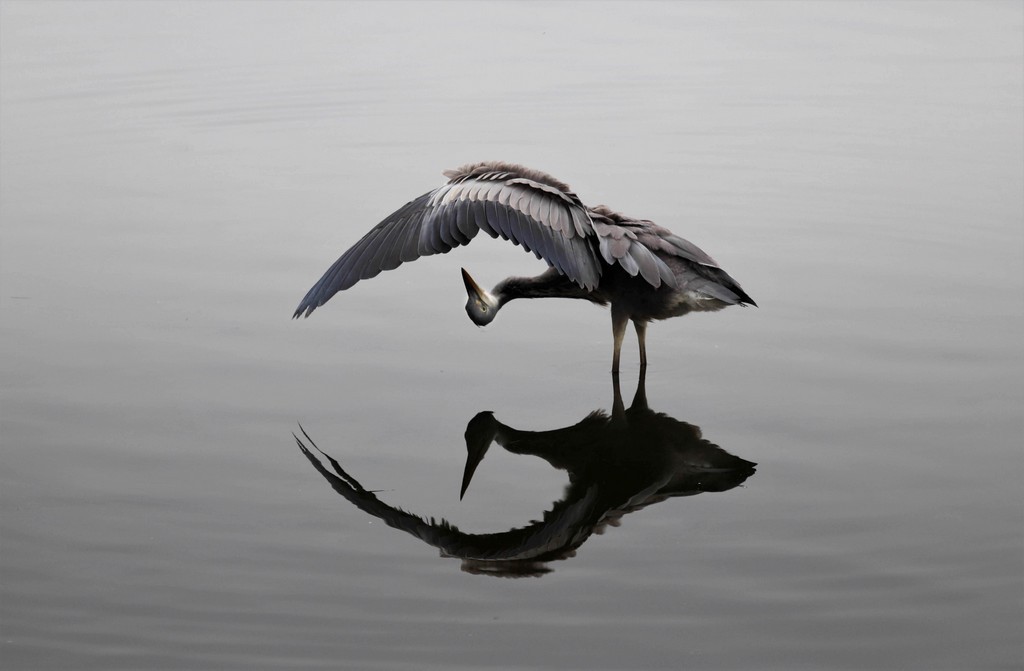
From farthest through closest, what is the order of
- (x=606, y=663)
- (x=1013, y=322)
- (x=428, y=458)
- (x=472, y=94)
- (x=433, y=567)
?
(x=472, y=94) < (x=1013, y=322) < (x=428, y=458) < (x=433, y=567) < (x=606, y=663)

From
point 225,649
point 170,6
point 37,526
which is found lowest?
point 225,649

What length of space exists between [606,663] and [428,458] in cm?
185

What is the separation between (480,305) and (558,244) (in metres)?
0.84

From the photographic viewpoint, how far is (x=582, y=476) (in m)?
6.07

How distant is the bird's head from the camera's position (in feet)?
23.6

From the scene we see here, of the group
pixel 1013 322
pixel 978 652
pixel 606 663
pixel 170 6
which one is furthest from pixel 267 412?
Answer: pixel 170 6

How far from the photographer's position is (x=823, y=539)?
5.46 m

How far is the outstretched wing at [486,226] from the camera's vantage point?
21.6 feet

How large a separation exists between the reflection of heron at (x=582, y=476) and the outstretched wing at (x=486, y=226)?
76 cm

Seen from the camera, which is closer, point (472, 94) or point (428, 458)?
point (428, 458)

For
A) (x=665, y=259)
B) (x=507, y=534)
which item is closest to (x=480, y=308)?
(x=665, y=259)

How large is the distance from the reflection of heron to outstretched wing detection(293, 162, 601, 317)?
0.76 m

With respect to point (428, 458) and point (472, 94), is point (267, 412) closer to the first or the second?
point (428, 458)

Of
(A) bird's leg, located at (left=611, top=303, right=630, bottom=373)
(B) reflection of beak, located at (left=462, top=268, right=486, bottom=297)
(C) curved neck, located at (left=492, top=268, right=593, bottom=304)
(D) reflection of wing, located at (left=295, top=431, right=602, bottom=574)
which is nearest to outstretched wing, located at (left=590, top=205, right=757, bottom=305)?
(A) bird's leg, located at (left=611, top=303, right=630, bottom=373)
